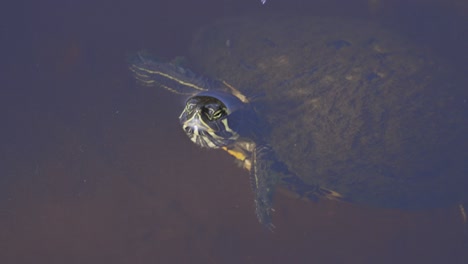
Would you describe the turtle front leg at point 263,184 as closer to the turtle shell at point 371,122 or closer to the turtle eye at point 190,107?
the turtle shell at point 371,122

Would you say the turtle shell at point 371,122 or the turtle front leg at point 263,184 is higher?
the turtle shell at point 371,122

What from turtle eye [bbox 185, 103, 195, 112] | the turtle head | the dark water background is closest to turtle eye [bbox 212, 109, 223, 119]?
the turtle head

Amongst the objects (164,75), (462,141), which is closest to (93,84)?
(164,75)

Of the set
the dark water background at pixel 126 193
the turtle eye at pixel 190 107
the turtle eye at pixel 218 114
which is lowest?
the dark water background at pixel 126 193

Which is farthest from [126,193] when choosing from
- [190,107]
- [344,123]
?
[344,123]

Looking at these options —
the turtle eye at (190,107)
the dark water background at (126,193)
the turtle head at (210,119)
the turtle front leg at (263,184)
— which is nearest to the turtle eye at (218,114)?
the turtle head at (210,119)

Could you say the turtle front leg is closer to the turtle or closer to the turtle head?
the turtle

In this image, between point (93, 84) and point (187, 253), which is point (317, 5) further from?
point (187, 253)

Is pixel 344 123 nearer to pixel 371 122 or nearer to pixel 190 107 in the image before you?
pixel 371 122
